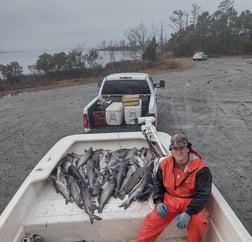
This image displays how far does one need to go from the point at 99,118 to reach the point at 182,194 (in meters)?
4.64

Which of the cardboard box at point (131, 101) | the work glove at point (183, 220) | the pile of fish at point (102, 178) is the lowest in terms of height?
the pile of fish at point (102, 178)

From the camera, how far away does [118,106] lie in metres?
7.22

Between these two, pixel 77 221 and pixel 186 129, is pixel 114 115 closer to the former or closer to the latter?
pixel 186 129

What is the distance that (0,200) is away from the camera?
5.53 metres

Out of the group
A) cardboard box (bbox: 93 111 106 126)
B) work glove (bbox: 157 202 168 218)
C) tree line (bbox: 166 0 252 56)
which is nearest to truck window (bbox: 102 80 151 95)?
cardboard box (bbox: 93 111 106 126)

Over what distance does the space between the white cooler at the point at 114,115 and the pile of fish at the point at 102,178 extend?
2.10 m

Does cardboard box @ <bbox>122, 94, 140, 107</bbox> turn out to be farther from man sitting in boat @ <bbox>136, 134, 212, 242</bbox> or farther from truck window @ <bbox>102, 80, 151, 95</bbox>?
man sitting in boat @ <bbox>136, 134, 212, 242</bbox>

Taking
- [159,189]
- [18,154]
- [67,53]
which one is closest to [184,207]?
[159,189]

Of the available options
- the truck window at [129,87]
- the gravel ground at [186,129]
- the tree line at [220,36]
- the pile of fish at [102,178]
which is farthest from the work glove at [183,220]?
the tree line at [220,36]

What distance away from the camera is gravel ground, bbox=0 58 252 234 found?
5953 millimetres

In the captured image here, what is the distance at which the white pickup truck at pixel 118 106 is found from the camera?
279 inches

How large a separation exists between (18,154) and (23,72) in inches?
867

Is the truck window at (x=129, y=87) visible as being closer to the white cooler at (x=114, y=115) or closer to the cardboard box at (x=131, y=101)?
the cardboard box at (x=131, y=101)

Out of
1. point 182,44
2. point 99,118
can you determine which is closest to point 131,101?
point 99,118
